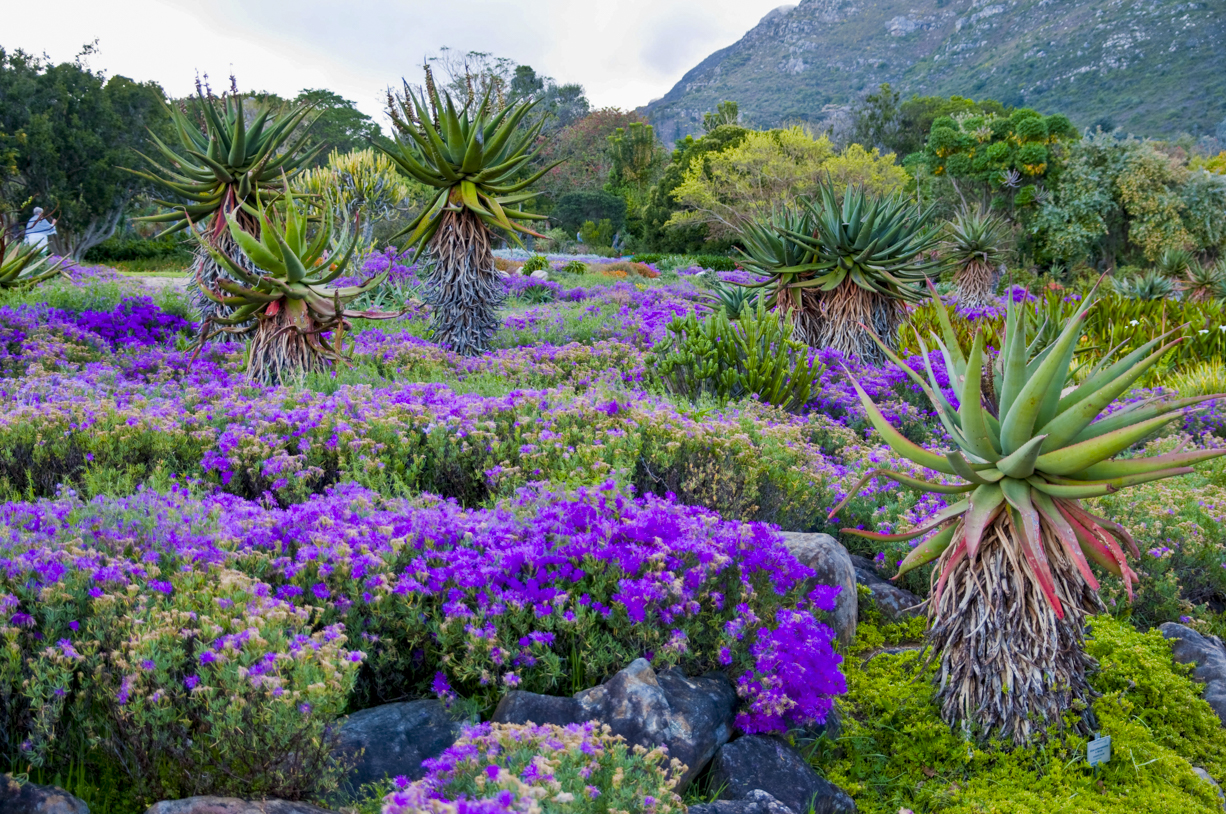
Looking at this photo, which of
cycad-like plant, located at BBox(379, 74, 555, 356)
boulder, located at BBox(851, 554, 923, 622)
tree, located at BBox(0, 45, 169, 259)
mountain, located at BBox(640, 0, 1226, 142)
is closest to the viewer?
boulder, located at BBox(851, 554, 923, 622)

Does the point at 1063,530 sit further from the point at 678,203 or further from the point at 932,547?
the point at 678,203

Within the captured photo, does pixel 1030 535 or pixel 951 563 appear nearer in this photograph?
pixel 1030 535

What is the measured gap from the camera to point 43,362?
24.1 feet

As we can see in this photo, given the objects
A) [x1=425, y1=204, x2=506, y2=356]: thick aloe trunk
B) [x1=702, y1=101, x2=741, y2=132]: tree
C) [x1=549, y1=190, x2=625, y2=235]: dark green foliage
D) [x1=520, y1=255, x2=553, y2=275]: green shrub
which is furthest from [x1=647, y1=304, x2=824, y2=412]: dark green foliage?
[x1=702, y1=101, x2=741, y2=132]: tree

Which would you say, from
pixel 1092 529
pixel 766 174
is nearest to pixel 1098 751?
pixel 1092 529

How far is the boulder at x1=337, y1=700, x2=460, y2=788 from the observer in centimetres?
253

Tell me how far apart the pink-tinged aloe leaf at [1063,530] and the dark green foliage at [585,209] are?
46438 millimetres

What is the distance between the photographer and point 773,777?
108 inches

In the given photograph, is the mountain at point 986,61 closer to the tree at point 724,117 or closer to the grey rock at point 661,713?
the tree at point 724,117

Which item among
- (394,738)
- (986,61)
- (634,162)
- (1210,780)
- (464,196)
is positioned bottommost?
(1210,780)

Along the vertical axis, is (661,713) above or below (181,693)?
below

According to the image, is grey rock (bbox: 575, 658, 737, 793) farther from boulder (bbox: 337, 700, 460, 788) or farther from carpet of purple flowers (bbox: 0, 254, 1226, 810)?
boulder (bbox: 337, 700, 460, 788)

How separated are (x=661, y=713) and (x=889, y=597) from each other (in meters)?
2.25

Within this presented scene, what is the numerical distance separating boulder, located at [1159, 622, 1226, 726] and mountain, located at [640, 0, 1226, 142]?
8183 cm
